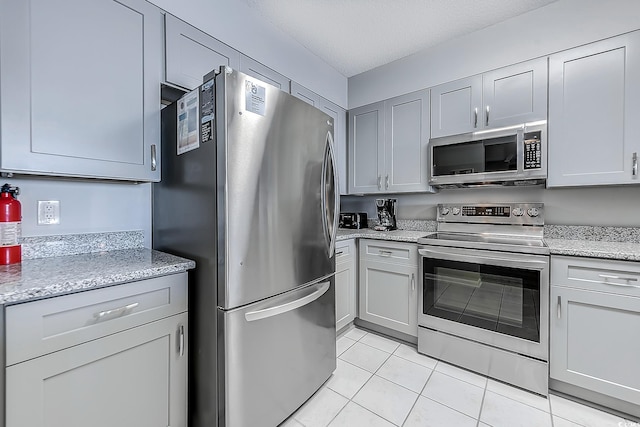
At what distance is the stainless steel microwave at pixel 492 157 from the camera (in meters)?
1.91

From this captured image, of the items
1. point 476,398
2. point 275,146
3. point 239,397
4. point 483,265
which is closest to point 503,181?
point 483,265

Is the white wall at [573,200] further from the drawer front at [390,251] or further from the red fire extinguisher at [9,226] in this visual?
the red fire extinguisher at [9,226]

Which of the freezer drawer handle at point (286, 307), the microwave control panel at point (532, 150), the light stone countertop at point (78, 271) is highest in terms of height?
the microwave control panel at point (532, 150)

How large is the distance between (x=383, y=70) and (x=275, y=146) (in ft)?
6.51

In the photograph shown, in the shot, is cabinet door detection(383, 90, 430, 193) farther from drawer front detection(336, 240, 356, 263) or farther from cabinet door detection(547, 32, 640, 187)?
cabinet door detection(547, 32, 640, 187)

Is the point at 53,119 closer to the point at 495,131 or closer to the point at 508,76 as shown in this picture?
the point at 495,131

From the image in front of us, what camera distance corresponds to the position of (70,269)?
1.06 m

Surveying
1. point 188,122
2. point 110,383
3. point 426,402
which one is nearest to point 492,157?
point 426,402

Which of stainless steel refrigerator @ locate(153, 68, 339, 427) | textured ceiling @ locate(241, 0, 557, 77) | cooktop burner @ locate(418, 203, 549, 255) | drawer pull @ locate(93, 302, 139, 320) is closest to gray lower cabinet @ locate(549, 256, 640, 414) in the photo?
cooktop burner @ locate(418, 203, 549, 255)

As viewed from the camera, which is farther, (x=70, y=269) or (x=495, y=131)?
(x=495, y=131)

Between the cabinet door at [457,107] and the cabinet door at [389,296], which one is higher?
the cabinet door at [457,107]

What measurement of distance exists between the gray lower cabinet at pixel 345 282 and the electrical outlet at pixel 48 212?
5.62ft

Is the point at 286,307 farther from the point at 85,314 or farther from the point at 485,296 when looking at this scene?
the point at 485,296

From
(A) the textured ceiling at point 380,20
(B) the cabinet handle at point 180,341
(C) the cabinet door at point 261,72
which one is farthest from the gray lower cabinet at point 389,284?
(A) the textured ceiling at point 380,20
